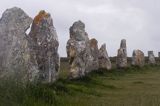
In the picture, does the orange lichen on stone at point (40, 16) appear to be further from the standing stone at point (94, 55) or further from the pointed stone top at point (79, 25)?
the standing stone at point (94, 55)

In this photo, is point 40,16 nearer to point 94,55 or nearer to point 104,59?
point 94,55

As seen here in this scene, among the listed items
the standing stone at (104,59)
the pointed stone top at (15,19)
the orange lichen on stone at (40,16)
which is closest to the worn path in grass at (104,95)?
the pointed stone top at (15,19)

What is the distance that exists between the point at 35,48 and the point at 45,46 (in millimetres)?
439

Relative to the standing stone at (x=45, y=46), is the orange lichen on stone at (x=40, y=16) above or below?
above

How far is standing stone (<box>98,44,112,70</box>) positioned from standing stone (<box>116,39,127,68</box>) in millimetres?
3077

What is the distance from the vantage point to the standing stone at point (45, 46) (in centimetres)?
2045

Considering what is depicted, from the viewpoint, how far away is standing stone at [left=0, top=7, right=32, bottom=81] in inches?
608

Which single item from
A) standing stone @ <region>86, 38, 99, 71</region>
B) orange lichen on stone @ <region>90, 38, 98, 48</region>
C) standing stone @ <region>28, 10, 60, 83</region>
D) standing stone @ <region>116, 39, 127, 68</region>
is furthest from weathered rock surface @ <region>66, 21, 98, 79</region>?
standing stone @ <region>116, 39, 127, 68</region>

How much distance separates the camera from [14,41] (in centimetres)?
1683

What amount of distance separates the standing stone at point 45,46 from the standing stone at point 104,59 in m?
16.8

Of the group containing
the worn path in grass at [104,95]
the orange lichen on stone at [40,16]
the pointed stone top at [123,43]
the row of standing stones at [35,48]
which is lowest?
the worn path in grass at [104,95]

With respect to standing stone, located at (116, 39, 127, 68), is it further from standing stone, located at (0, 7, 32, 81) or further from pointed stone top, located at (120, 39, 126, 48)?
standing stone, located at (0, 7, 32, 81)

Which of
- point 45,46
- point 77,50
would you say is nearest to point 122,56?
point 77,50

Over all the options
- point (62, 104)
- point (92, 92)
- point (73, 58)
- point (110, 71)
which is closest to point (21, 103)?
point (62, 104)
